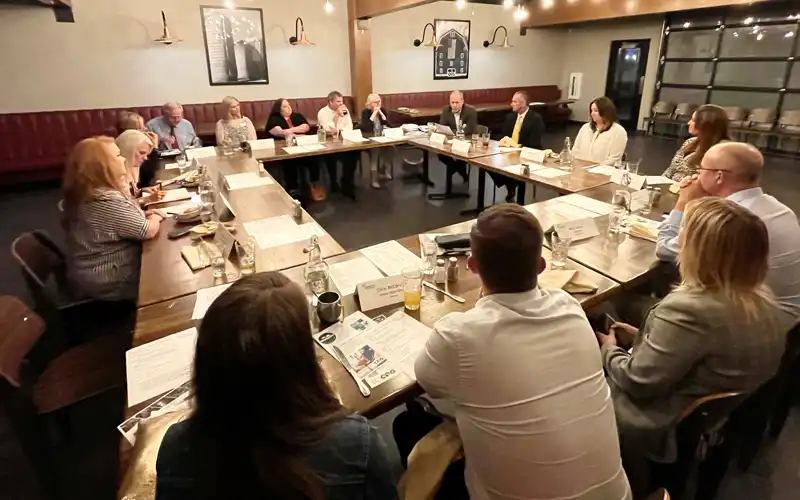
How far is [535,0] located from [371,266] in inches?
371

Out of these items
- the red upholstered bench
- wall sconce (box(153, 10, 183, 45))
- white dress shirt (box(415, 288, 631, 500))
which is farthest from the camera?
wall sconce (box(153, 10, 183, 45))

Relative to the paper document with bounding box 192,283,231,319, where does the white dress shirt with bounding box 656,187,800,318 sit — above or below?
above

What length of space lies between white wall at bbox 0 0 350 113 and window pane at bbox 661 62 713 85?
21.0ft

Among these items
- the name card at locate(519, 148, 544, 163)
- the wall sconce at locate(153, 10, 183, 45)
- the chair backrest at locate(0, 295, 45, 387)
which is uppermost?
the wall sconce at locate(153, 10, 183, 45)

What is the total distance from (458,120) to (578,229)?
3676mm

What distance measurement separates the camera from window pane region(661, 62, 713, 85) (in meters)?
8.53

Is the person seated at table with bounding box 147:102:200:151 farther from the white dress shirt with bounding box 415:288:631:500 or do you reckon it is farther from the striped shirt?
the white dress shirt with bounding box 415:288:631:500

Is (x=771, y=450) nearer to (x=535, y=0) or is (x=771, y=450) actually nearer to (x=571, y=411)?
(x=571, y=411)

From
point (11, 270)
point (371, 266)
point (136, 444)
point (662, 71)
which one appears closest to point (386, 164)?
point (11, 270)

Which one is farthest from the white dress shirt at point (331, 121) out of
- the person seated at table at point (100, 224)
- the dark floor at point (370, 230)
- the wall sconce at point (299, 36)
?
the person seated at table at point (100, 224)

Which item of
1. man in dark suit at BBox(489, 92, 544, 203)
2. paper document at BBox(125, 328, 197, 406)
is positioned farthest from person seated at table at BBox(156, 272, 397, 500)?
man in dark suit at BBox(489, 92, 544, 203)

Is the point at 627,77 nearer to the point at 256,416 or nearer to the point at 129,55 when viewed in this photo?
the point at 129,55

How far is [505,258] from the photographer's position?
1099 mm

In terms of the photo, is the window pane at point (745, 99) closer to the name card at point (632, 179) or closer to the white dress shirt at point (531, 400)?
the name card at point (632, 179)
